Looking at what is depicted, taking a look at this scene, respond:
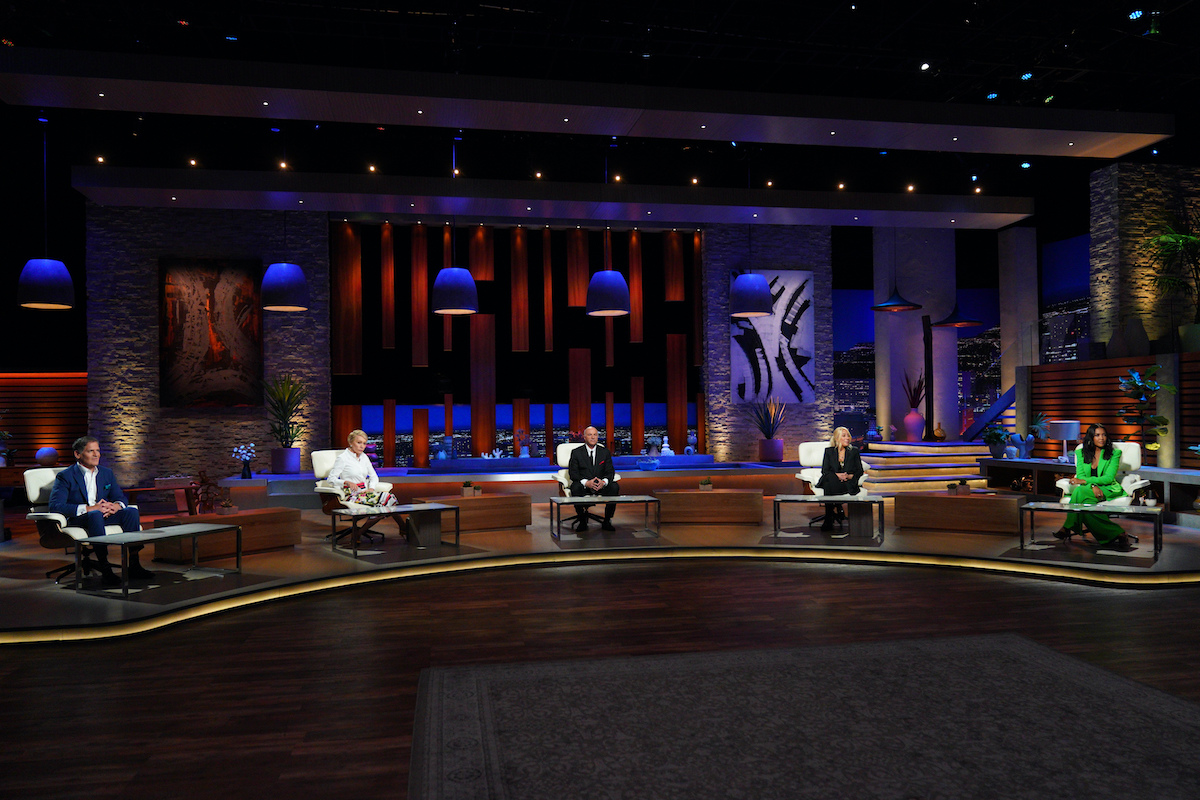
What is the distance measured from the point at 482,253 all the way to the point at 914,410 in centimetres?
828

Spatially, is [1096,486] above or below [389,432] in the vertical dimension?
below

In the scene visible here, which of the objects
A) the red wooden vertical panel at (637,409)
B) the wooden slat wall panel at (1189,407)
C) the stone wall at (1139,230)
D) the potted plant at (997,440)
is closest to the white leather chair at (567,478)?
the red wooden vertical panel at (637,409)

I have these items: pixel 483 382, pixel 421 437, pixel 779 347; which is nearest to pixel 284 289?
pixel 421 437

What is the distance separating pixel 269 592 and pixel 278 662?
1597 millimetres

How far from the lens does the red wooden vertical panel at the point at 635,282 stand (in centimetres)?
1251

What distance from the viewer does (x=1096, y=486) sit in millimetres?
6867

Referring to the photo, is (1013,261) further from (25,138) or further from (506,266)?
(25,138)

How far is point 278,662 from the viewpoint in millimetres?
4027

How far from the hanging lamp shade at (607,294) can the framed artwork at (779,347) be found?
430cm

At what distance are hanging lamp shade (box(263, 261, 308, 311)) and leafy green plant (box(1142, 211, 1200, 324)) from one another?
34.5ft

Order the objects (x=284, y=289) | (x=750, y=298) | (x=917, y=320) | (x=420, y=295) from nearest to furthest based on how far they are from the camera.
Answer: (x=284, y=289) < (x=750, y=298) < (x=420, y=295) < (x=917, y=320)

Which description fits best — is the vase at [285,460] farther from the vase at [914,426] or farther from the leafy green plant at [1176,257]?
the leafy green plant at [1176,257]

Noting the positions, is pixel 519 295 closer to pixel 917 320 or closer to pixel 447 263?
pixel 447 263

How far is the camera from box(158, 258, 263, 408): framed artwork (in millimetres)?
11195
